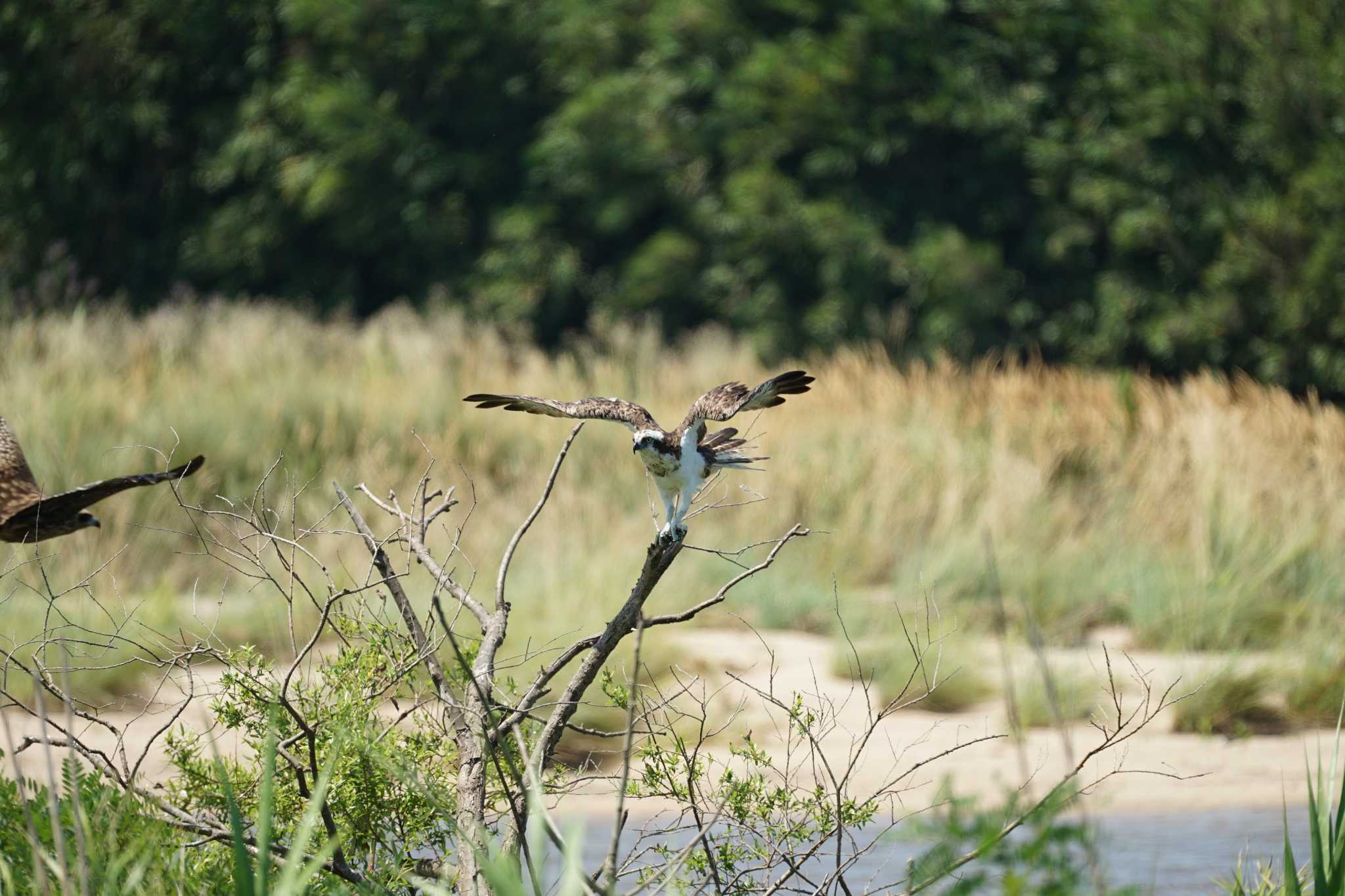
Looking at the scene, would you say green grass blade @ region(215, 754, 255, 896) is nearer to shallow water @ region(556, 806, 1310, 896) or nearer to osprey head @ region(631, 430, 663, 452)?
osprey head @ region(631, 430, 663, 452)

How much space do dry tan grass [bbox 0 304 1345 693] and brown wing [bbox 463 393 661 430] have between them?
12.5ft

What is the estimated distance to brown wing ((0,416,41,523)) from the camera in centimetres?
236

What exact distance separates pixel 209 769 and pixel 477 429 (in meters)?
6.54

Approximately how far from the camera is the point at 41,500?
225 centimetres

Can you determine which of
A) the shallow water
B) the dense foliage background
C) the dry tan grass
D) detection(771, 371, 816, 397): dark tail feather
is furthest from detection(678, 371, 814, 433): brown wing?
the dense foliage background

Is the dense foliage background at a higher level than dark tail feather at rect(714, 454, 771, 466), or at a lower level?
lower

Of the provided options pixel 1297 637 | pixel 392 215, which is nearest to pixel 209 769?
pixel 1297 637

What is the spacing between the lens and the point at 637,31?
16.8 m

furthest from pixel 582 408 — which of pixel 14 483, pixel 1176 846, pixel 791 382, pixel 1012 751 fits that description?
pixel 1012 751

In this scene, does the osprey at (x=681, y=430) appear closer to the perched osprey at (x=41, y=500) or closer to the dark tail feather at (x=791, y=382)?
the dark tail feather at (x=791, y=382)

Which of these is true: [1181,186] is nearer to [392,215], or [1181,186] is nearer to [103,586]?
[392,215]

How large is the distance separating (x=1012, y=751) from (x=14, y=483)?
5.10 meters

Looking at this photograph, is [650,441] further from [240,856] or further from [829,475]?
[829,475]

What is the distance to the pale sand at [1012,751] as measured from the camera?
611cm
